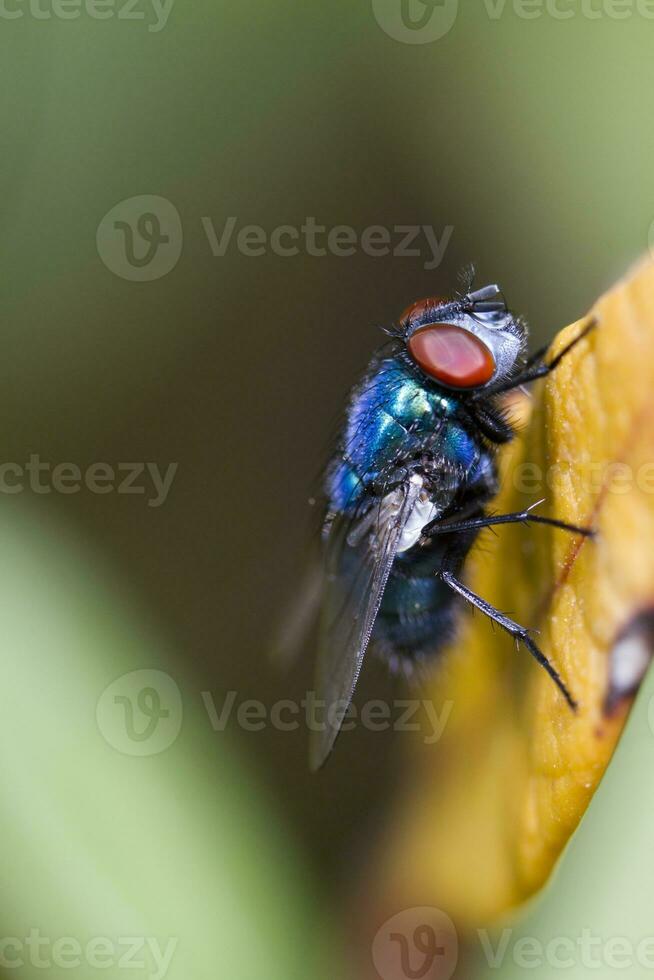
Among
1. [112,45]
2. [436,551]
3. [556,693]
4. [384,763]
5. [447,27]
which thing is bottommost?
[384,763]

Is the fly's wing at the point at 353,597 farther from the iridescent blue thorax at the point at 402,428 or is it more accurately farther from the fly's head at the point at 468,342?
the fly's head at the point at 468,342

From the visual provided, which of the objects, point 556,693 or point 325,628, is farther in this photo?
point 325,628

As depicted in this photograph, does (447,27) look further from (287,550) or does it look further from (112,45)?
(287,550)

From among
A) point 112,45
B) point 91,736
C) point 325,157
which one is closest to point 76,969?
point 91,736

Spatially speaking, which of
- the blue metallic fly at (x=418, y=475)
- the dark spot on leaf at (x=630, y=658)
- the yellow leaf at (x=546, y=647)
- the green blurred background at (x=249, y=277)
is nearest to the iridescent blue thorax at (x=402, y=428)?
the blue metallic fly at (x=418, y=475)

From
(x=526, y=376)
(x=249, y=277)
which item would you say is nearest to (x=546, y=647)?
(x=526, y=376)

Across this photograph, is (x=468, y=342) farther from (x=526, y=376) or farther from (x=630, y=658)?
(x=630, y=658)

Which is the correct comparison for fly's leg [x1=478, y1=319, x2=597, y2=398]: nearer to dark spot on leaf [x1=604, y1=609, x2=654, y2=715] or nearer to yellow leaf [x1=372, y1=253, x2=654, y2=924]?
yellow leaf [x1=372, y1=253, x2=654, y2=924]
